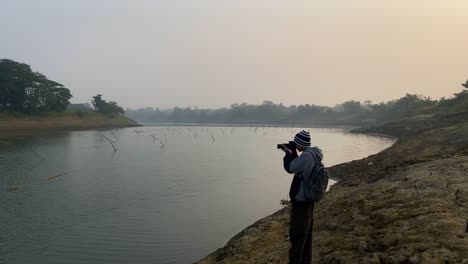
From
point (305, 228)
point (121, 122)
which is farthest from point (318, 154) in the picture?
point (121, 122)

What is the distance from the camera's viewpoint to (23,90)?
7181 centimetres

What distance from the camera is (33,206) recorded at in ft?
45.9

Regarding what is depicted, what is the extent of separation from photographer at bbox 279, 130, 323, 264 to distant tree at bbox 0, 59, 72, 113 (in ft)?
250

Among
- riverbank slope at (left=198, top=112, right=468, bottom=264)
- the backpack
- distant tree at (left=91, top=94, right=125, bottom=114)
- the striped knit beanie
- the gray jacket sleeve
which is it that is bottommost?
riverbank slope at (left=198, top=112, right=468, bottom=264)

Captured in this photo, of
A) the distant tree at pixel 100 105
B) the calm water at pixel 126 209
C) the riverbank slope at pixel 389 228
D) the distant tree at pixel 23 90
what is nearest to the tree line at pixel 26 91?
the distant tree at pixel 23 90

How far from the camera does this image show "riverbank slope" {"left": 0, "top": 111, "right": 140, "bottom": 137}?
64000 mm

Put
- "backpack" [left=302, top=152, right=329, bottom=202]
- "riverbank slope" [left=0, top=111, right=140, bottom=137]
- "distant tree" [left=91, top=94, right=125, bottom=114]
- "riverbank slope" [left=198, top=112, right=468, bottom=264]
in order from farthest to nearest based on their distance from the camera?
"distant tree" [left=91, top=94, right=125, bottom=114] < "riverbank slope" [left=0, top=111, right=140, bottom=137] < "backpack" [left=302, top=152, right=329, bottom=202] < "riverbank slope" [left=198, top=112, right=468, bottom=264]

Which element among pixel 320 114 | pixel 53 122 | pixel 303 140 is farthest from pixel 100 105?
pixel 303 140

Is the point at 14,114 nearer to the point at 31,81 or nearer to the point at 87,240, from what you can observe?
the point at 31,81

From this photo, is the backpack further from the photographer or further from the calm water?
the calm water

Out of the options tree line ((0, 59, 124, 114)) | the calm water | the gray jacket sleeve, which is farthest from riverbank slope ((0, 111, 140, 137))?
the gray jacket sleeve

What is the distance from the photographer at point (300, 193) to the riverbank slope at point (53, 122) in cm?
5984

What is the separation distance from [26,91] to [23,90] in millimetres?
2417

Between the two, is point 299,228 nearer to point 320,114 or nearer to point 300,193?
point 300,193
